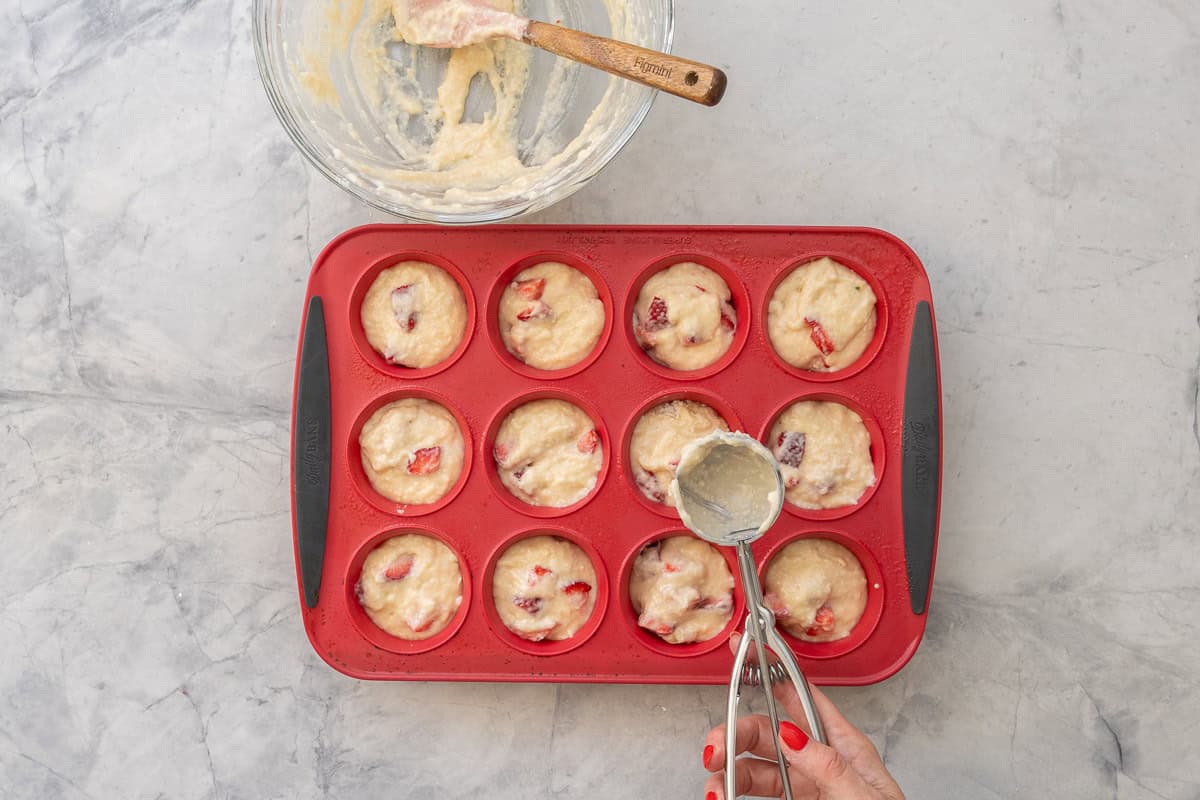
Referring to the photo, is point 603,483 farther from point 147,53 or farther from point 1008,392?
point 147,53

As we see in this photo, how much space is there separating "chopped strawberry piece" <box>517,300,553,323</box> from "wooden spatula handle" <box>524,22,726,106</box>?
0.72 m

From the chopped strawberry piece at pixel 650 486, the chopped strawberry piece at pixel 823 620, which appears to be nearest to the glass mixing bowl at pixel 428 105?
the chopped strawberry piece at pixel 650 486

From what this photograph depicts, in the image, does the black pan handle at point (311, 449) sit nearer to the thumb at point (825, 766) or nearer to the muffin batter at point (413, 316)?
the muffin batter at point (413, 316)

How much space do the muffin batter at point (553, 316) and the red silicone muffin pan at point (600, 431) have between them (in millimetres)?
60

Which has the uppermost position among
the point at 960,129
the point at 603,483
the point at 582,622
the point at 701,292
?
the point at 960,129

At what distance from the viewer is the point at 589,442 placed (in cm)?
274

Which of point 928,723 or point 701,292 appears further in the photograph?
point 928,723

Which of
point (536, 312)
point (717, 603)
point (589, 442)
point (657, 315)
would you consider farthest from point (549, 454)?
point (717, 603)

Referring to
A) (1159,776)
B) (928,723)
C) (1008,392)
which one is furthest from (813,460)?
(1159,776)

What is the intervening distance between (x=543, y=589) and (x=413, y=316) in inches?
35.8

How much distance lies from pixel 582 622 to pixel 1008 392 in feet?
5.18

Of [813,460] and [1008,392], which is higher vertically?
[1008,392]

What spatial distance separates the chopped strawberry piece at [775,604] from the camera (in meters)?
2.70

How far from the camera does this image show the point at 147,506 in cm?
301
